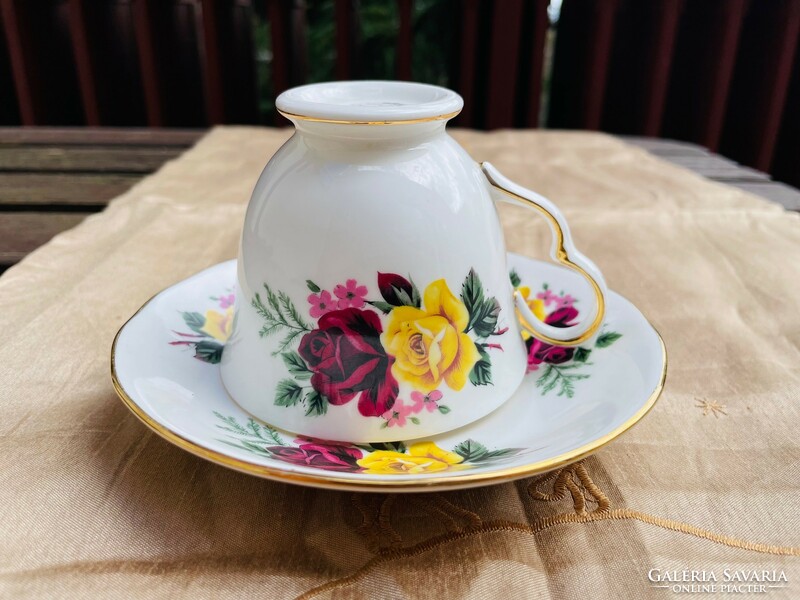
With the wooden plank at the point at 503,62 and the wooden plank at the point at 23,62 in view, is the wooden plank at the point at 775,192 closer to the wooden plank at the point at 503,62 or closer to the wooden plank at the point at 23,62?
the wooden plank at the point at 503,62

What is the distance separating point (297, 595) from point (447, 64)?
175 centimetres

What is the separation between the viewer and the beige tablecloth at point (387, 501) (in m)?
0.35

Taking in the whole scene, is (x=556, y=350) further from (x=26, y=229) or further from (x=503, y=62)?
(x=503, y=62)

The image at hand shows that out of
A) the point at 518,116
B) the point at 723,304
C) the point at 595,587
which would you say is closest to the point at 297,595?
the point at 595,587

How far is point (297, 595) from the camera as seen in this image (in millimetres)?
336

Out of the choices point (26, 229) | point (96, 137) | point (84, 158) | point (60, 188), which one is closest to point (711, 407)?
point (26, 229)

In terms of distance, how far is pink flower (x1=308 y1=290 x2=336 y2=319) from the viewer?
0.41 metres

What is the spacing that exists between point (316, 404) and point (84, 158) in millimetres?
867

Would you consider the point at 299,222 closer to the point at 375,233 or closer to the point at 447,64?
the point at 375,233

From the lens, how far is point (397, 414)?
41 cm

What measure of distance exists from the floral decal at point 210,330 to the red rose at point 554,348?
227 mm

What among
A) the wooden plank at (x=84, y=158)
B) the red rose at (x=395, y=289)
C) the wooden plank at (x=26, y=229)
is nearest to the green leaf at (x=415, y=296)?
the red rose at (x=395, y=289)

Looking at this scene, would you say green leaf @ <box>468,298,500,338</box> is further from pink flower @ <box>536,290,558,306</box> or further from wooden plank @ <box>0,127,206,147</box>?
wooden plank @ <box>0,127,206,147</box>

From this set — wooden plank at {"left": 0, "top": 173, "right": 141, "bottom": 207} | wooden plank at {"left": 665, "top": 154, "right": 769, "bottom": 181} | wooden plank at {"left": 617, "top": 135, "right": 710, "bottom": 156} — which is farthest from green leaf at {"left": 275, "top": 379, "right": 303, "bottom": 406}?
wooden plank at {"left": 617, "top": 135, "right": 710, "bottom": 156}
